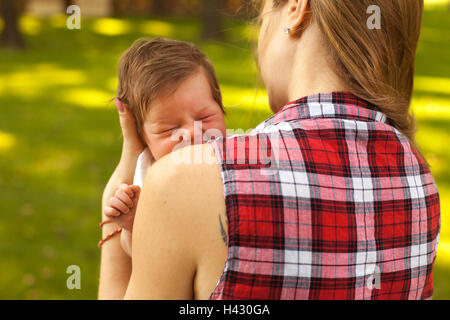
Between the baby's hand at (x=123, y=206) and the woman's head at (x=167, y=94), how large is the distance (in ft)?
0.96

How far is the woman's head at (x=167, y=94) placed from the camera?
2.05 meters

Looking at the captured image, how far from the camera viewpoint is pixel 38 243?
4484 mm

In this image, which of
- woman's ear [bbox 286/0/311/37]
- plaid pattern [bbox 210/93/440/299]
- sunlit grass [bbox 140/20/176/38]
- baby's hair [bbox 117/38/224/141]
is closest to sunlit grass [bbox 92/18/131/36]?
sunlit grass [bbox 140/20/176/38]

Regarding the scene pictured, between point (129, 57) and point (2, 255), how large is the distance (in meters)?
2.74

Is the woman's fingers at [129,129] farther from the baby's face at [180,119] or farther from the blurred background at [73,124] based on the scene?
the blurred background at [73,124]

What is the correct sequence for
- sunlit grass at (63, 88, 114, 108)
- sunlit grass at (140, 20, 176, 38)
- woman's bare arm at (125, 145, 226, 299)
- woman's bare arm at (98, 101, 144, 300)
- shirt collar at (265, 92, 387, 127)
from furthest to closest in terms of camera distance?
1. sunlit grass at (140, 20, 176, 38)
2. sunlit grass at (63, 88, 114, 108)
3. woman's bare arm at (98, 101, 144, 300)
4. shirt collar at (265, 92, 387, 127)
5. woman's bare arm at (125, 145, 226, 299)

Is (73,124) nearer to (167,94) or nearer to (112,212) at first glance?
(167,94)

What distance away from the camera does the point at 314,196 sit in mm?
1168

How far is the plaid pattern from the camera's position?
1.12 m

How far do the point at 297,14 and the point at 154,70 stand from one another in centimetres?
78

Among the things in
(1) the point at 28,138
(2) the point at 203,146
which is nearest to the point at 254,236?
(2) the point at 203,146

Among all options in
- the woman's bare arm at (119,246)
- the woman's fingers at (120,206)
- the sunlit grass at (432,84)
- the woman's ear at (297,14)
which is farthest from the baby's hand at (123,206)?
the sunlit grass at (432,84)

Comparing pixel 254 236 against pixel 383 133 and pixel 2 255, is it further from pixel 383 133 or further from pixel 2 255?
pixel 2 255

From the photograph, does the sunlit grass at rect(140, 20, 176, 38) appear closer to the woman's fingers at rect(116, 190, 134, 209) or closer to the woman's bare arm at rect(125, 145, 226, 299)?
the woman's fingers at rect(116, 190, 134, 209)
